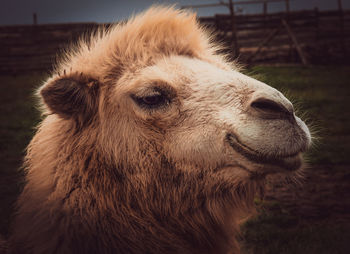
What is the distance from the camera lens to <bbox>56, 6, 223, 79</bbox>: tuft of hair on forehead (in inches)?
92.9

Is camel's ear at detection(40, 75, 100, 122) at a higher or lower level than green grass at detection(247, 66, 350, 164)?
higher

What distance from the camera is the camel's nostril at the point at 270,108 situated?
6.16 ft

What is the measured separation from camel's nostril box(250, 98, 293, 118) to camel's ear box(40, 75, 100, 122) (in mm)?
1051

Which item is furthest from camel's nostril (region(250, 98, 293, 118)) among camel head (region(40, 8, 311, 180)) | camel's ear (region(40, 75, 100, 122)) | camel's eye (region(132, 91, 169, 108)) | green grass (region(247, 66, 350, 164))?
camel's ear (region(40, 75, 100, 122))

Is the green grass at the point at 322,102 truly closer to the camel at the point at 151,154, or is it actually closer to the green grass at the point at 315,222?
the green grass at the point at 315,222

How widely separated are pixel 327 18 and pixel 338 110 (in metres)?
11.9

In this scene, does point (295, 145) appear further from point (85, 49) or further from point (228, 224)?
point (85, 49)

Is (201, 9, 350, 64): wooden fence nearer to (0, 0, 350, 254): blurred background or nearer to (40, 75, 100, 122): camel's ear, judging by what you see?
(0, 0, 350, 254): blurred background

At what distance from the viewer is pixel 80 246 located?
2.06 meters

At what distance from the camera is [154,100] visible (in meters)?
2.16

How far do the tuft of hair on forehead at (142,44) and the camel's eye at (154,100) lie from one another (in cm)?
28

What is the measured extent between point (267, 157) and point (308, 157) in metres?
2.93

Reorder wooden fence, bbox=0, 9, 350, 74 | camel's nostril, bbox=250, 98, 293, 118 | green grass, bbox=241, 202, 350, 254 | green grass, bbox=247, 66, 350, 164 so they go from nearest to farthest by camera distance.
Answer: camel's nostril, bbox=250, 98, 293, 118 → green grass, bbox=241, 202, 350, 254 → green grass, bbox=247, 66, 350, 164 → wooden fence, bbox=0, 9, 350, 74

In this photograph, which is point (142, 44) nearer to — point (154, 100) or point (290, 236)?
point (154, 100)
